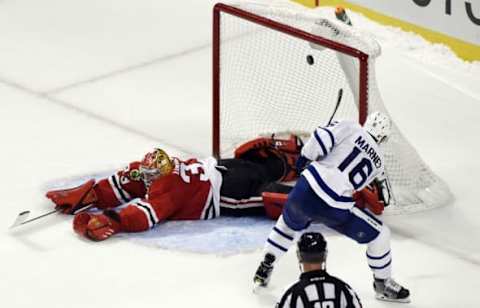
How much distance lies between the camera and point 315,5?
8008 mm

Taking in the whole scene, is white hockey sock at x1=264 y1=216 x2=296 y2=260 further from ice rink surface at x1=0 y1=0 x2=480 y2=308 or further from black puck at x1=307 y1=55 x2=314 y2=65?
black puck at x1=307 y1=55 x2=314 y2=65

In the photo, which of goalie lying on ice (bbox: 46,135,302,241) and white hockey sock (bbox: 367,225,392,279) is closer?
white hockey sock (bbox: 367,225,392,279)

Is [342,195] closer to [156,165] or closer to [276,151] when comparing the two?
[156,165]

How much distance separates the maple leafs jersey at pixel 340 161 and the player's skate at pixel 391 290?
0.30 meters

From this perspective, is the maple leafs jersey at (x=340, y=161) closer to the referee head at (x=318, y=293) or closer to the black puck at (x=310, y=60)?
the referee head at (x=318, y=293)

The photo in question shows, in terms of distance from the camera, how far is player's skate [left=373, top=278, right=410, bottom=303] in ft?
17.1

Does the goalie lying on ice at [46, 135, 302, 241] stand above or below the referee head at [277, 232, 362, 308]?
below

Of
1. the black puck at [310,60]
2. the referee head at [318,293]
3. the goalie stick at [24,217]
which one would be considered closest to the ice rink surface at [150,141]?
the goalie stick at [24,217]

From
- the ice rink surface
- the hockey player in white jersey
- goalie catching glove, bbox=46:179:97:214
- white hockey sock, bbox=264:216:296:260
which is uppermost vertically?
the hockey player in white jersey

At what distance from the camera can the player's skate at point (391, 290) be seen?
5.23 meters

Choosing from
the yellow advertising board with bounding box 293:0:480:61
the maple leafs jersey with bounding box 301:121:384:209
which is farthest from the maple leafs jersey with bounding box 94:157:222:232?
the yellow advertising board with bounding box 293:0:480:61

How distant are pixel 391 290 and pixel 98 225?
1.13m

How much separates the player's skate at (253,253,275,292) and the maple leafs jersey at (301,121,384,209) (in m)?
0.32

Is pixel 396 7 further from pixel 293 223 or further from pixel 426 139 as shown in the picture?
pixel 293 223
